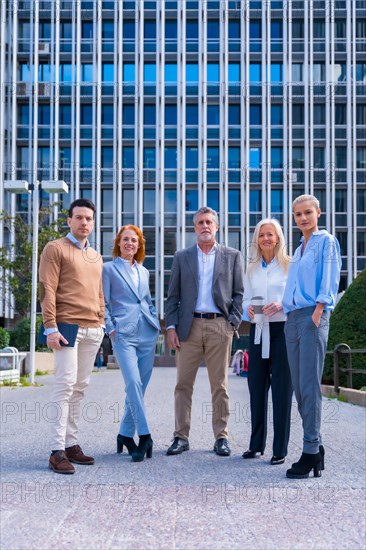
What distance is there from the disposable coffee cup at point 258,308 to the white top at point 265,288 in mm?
32

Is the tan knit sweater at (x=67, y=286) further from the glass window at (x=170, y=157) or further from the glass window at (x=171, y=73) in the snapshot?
the glass window at (x=171, y=73)

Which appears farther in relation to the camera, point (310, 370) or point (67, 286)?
point (67, 286)

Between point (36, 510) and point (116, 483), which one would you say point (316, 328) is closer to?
point (116, 483)

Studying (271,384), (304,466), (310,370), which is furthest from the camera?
(271,384)

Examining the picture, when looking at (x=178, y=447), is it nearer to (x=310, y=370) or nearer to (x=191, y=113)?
(x=310, y=370)

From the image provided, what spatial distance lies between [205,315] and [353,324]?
7911 millimetres

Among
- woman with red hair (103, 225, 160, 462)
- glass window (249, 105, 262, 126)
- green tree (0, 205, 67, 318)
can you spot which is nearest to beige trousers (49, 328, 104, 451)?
woman with red hair (103, 225, 160, 462)

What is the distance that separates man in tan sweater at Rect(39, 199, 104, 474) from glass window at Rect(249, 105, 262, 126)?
48.6 m

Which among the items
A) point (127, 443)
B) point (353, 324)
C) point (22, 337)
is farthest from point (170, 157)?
point (127, 443)

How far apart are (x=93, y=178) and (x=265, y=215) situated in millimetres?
11690

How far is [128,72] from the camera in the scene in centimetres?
5425

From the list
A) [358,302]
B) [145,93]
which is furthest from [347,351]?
[145,93]

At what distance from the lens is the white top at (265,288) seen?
20.9ft

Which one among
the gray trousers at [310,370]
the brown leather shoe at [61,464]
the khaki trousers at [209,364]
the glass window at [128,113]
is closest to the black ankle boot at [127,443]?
the khaki trousers at [209,364]
